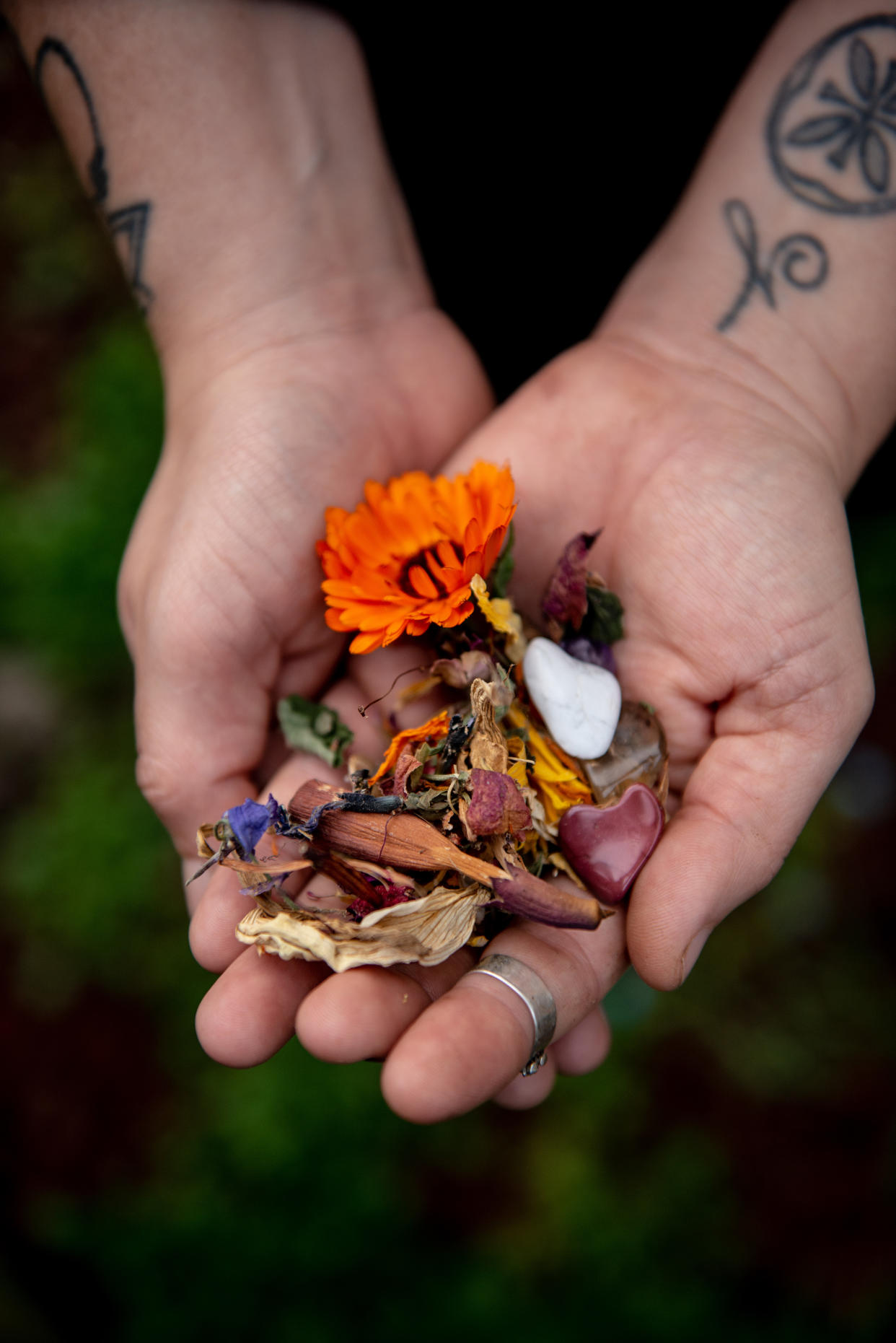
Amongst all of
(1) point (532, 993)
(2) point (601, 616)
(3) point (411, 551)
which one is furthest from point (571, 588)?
(1) point (532, 993)

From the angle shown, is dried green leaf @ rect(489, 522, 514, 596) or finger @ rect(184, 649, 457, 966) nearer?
finger @ rect(184, 649, 457, 966)

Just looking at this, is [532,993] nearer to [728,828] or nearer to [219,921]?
[728,828]

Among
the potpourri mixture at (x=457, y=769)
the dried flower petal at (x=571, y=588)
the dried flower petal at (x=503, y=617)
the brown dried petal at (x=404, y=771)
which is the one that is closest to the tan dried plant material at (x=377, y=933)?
the potpourri mixture at (x=457, y=769)

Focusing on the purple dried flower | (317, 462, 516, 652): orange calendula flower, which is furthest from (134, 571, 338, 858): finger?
the purple dried flower

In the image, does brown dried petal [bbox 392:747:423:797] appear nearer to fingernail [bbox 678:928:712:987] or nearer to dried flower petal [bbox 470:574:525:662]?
dried flower petal [bbox 470:574:525:662]

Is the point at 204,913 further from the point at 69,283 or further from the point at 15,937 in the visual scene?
the point at 69,283

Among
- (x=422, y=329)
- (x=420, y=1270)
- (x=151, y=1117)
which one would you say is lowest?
(x=420, y=1270)

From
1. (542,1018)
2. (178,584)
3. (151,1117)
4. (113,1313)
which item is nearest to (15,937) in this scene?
(151,1117)
